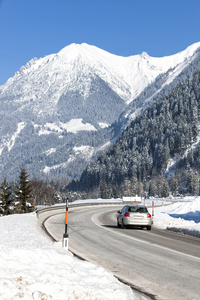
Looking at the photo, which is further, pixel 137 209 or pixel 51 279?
pixel 137 209

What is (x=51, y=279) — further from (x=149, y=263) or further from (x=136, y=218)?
(x=136, y=218)

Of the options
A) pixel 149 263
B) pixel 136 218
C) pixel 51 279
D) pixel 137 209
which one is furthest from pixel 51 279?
pixel 137 209

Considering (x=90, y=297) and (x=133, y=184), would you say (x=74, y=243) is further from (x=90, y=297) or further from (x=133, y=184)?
(x=133, y=184)

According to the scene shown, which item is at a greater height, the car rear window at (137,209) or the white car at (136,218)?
the car rear window at (137,209)

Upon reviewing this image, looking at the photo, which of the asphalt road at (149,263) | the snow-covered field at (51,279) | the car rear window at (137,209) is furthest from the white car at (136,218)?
the snow-covered field at (51,279)

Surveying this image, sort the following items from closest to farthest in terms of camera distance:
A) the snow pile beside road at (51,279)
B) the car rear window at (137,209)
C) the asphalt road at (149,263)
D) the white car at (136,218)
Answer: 1. the snow pile beside road at (51,279)
2. the asphalt road at (149,263)
3. the white car at (136,218)
4. the car rear window at (137,209)

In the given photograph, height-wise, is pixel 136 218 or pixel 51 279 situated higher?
pixel 136 218

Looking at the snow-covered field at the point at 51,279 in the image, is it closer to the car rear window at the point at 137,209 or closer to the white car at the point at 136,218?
the white car at the point at 136,218

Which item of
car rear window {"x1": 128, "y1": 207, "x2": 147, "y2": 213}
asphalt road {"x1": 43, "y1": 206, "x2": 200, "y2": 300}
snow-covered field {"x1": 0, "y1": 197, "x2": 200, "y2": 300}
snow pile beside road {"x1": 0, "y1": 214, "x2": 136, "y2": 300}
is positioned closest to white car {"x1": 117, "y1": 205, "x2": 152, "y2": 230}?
car rear window {"x1": 128, "y1": 207, "x2": 147, "y2": 213}

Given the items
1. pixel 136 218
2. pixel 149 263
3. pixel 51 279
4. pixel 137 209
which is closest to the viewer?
pixel 51 279

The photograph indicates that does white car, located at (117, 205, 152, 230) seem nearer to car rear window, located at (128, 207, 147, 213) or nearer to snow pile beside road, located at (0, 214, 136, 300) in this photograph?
car rear window, located at (128, 207, 147, 213)

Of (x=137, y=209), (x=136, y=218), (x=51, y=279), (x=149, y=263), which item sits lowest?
(x=149, y=263)

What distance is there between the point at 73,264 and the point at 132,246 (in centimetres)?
614

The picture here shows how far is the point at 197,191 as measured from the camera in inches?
5349
